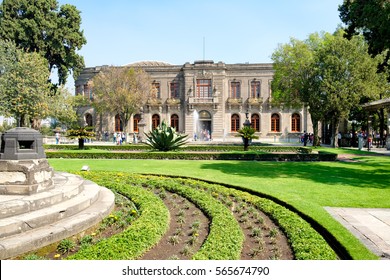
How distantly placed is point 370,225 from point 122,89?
32913 mm

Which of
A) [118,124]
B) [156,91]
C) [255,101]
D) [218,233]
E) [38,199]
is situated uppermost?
[156,91]

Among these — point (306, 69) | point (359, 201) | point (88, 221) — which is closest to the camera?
point (88, 221)

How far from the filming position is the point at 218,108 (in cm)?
4169

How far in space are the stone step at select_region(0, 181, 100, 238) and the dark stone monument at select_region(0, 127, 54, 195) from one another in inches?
29.3

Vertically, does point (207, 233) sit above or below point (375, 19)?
below

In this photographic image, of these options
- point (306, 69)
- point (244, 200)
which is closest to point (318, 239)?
point (244, 200)

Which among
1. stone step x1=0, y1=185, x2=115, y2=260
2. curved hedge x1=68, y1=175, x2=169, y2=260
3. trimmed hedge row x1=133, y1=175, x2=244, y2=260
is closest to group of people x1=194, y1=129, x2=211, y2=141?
trimmed hedge row x1=133, y1=175, x2=244, y2=260

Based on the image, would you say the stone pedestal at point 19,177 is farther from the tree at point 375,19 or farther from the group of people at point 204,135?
the group of people at point 204,135

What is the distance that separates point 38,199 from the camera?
5.72m

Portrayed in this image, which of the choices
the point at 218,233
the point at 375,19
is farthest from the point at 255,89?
the point at 218,233

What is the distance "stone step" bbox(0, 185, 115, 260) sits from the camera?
14.4 ft

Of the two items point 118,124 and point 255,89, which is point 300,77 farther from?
point 118,124
